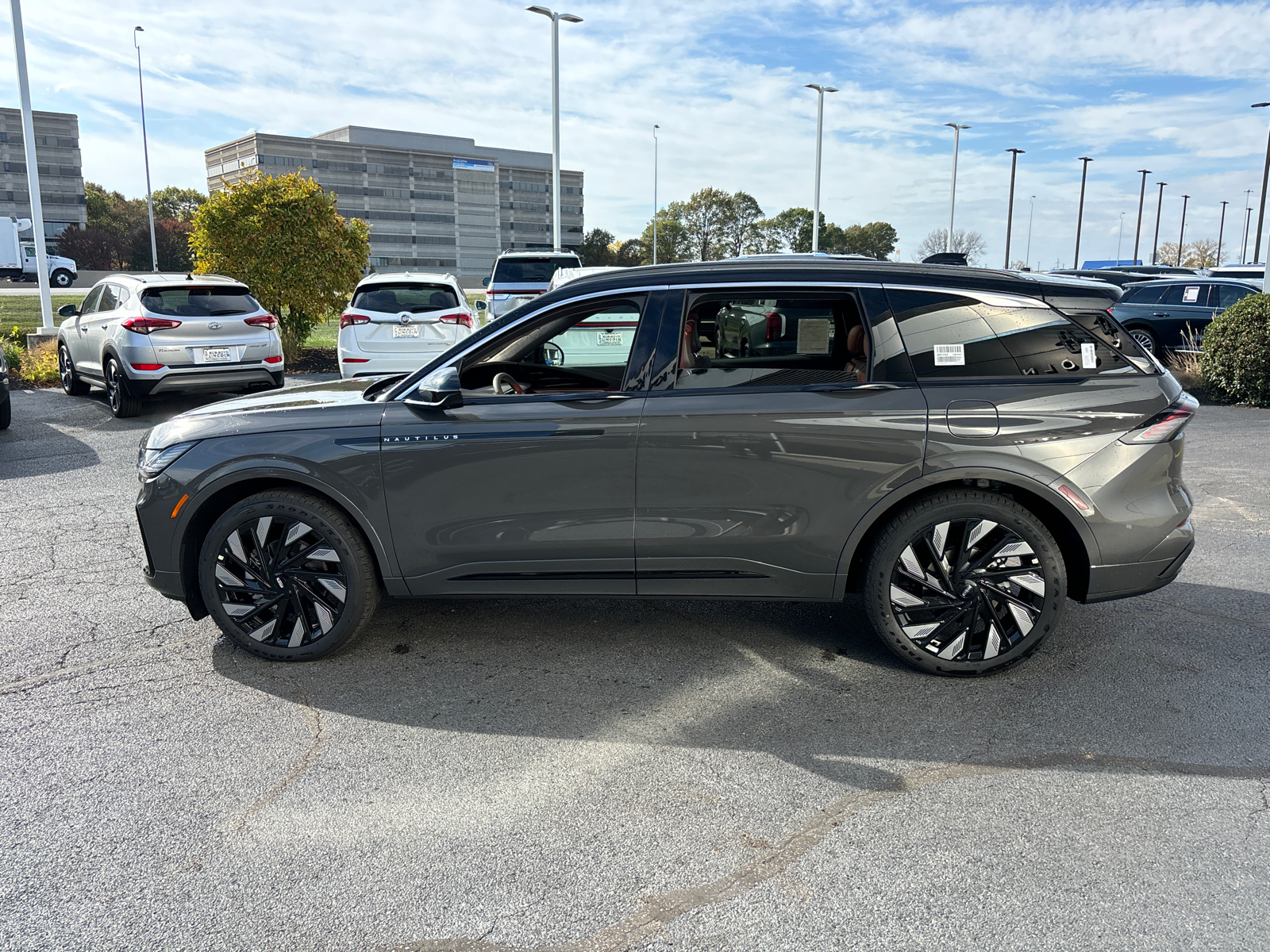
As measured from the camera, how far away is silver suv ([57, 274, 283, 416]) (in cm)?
1104

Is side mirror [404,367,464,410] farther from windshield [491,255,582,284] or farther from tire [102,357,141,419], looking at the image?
windshield [491,255,582,284]

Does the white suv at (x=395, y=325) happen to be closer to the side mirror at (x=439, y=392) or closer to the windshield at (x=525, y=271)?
the windshield at (x=525, y=271)

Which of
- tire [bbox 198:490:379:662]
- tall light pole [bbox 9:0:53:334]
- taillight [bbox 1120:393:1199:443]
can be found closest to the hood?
tire [bbox 198:490:379:662]

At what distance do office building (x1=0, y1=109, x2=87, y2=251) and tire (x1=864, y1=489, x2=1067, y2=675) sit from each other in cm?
11080

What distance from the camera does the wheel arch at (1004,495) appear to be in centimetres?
390

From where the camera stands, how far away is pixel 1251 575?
218 inches

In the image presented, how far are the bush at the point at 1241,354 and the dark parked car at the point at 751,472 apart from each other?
1108 centimetres

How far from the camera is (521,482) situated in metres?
4.02

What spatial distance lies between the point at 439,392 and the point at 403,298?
8.59 metres

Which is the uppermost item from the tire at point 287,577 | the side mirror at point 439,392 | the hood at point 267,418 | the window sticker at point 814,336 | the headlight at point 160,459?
the window sticker at point 814,336

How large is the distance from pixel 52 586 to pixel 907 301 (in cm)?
487

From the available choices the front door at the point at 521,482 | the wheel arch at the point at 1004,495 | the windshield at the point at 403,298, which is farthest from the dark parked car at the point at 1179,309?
the front door at the point at 521,482

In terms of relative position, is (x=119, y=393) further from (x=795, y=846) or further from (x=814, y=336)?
(x=795, y=846)

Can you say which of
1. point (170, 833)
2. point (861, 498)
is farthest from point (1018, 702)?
point (170, 833)
